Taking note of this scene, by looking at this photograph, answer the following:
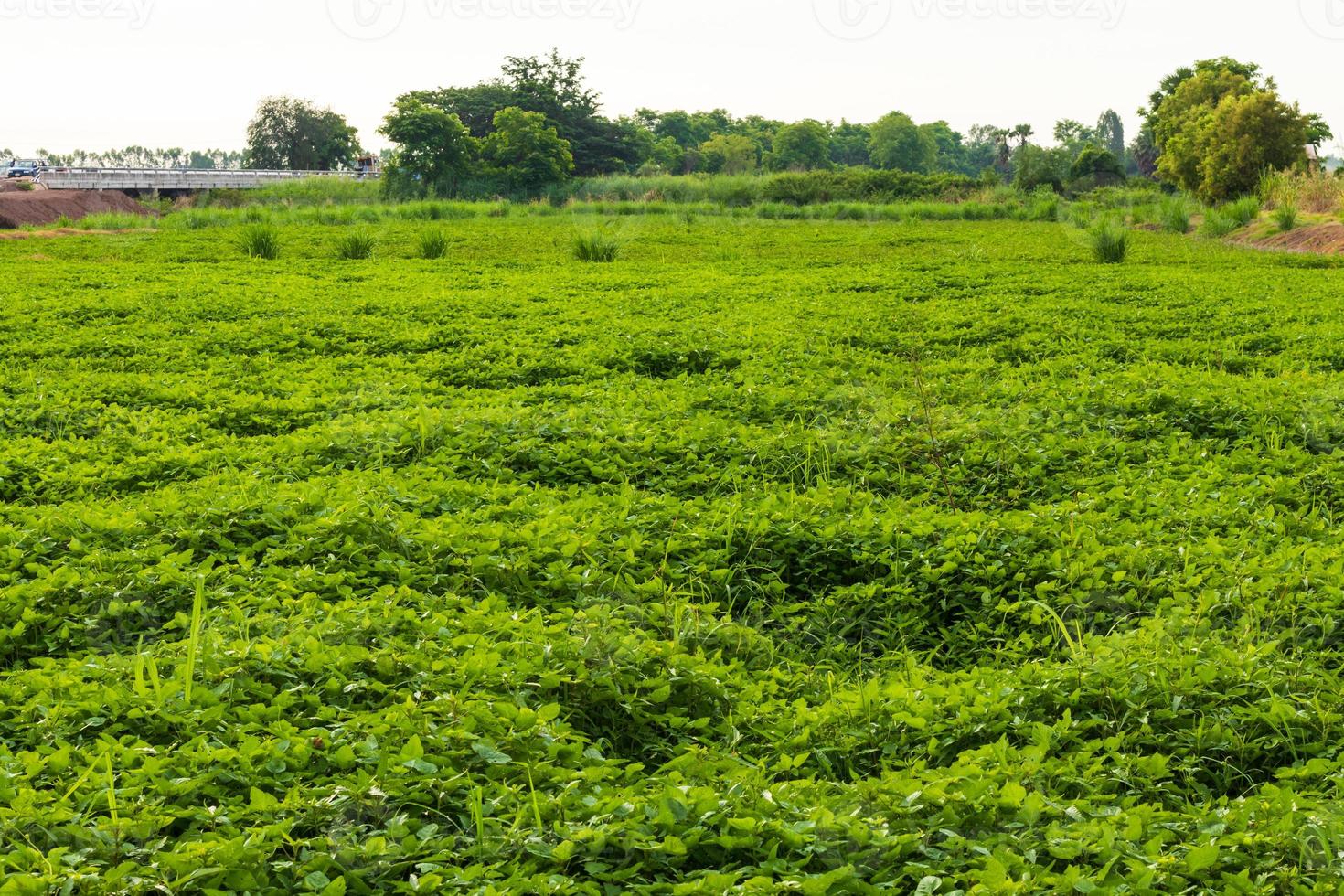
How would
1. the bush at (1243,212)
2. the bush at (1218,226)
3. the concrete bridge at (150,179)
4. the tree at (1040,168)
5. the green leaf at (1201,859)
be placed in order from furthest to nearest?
1. the concrete bridge at (150,179)
2. the tree at (1040,168)
3. the bush at (1243,212)
4. the bush at (1218,226)
5. the green leaf at (1201,859)

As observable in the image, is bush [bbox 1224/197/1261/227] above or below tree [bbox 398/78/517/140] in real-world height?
below

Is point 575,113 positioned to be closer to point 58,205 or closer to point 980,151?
point 58,205

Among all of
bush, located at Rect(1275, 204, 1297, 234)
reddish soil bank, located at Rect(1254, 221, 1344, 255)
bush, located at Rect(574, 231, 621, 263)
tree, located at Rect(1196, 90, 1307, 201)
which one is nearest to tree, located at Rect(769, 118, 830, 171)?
tree, located at Rect(1196, 90, 1307, 201)

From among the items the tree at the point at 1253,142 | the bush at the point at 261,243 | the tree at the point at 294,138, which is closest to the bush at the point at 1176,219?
the tree at the point at 1253,142

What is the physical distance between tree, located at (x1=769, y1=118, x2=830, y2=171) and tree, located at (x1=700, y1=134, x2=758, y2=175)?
1818 mm

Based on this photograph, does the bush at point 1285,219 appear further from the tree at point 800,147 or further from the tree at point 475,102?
the tree at point 800,147

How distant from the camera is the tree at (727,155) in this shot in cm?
7594

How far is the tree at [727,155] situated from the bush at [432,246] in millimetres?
58961

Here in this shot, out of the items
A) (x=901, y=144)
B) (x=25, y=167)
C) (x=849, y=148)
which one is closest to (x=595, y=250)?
(x=25, y=167)

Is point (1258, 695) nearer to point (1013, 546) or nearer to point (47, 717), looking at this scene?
point (1013, 546)

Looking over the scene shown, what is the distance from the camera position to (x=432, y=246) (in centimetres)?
1719

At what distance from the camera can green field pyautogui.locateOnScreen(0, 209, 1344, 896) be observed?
2.68 metres

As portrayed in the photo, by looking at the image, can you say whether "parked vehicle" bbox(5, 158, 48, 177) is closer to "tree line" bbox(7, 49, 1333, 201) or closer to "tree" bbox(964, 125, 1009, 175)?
"tree line" bbox(7, 49, 1333, 201)

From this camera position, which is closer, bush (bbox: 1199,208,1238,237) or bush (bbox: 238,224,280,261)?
bush (bbox: 238,224,280,261)
